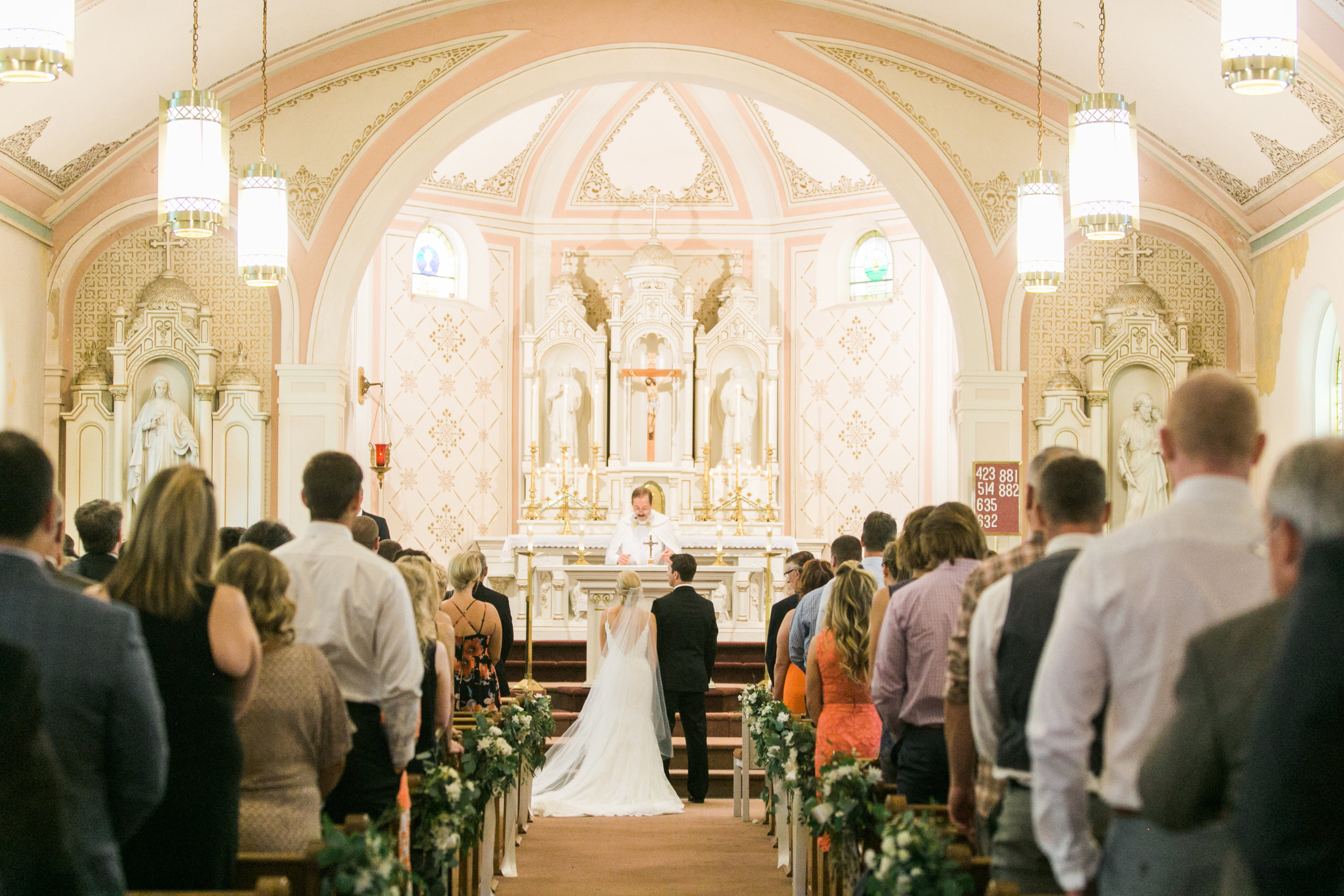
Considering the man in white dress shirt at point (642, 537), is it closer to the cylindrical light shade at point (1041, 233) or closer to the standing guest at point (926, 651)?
the cylindrical light shade at point (1041, 233)

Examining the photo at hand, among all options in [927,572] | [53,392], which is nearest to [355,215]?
[53,392]

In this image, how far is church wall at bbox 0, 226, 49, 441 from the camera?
10820mm

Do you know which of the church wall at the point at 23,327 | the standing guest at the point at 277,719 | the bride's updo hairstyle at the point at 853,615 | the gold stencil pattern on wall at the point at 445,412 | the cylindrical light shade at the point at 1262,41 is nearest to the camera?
the standing guest at the point at 277,719

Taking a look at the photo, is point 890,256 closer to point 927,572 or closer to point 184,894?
point 927,572

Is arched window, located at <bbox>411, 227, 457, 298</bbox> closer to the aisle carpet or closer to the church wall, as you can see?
the church wall

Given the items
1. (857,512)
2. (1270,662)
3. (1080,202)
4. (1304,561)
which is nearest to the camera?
(1304,561)

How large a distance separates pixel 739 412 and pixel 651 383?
101cm

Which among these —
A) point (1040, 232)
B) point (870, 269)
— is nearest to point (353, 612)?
point (1040, 232)

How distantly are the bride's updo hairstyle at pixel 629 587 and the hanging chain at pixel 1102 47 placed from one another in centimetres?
415

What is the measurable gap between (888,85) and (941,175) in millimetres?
840

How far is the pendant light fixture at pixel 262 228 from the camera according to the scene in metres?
9.05

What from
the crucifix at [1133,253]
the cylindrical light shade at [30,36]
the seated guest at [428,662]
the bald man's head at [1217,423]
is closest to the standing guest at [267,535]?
the seated guest at [428,662]

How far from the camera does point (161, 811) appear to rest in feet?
10.3

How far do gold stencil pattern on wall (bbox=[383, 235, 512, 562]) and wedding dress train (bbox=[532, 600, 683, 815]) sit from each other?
6056mm
